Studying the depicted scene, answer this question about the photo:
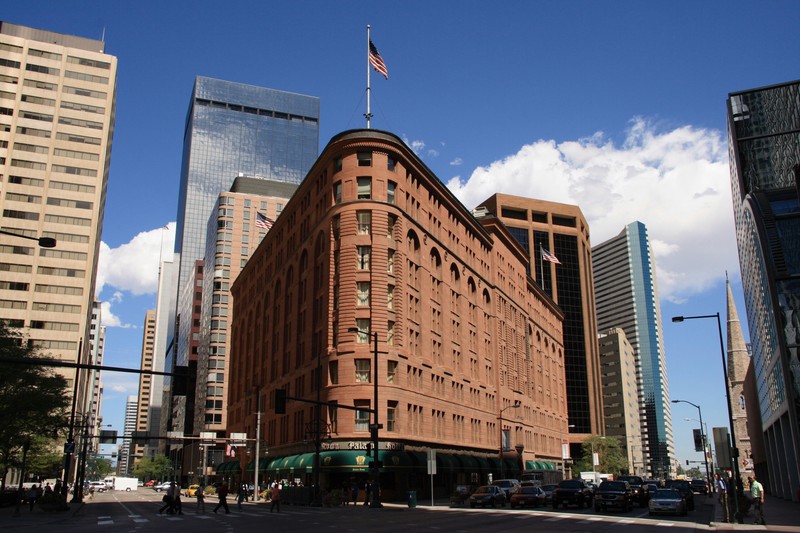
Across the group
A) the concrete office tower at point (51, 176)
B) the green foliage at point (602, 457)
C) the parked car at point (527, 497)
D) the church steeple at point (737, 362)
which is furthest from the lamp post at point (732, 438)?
the church steeple at point (737, 362)

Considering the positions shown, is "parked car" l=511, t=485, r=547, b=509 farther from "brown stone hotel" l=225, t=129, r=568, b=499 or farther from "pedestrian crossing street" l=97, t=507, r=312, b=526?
"pedestrian crossing street" l=97, t=507, r=312, b=526

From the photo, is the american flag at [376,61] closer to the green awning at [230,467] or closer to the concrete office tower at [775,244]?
the concrete office tower at [775,244]

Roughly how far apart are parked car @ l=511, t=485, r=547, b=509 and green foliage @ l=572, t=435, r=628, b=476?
321 feet

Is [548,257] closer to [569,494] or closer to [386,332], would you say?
[386,332]

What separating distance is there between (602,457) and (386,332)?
99.5 metres

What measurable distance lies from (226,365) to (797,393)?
10553cm

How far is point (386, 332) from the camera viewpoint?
61.7 m

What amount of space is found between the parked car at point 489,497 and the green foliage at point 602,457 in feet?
318

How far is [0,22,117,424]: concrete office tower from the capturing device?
351 feet

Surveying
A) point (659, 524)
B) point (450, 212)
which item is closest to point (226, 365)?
point (450, 212)

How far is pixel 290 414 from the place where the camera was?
7588 cm

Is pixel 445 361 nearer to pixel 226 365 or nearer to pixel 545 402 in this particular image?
pixel 545 402

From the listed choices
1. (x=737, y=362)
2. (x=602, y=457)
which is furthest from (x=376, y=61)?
(x=737, y=362)

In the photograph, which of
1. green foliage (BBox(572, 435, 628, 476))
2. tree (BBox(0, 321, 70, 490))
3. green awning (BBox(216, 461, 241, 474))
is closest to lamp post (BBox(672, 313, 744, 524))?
tree (BBox(0, 321, 70, 490))
